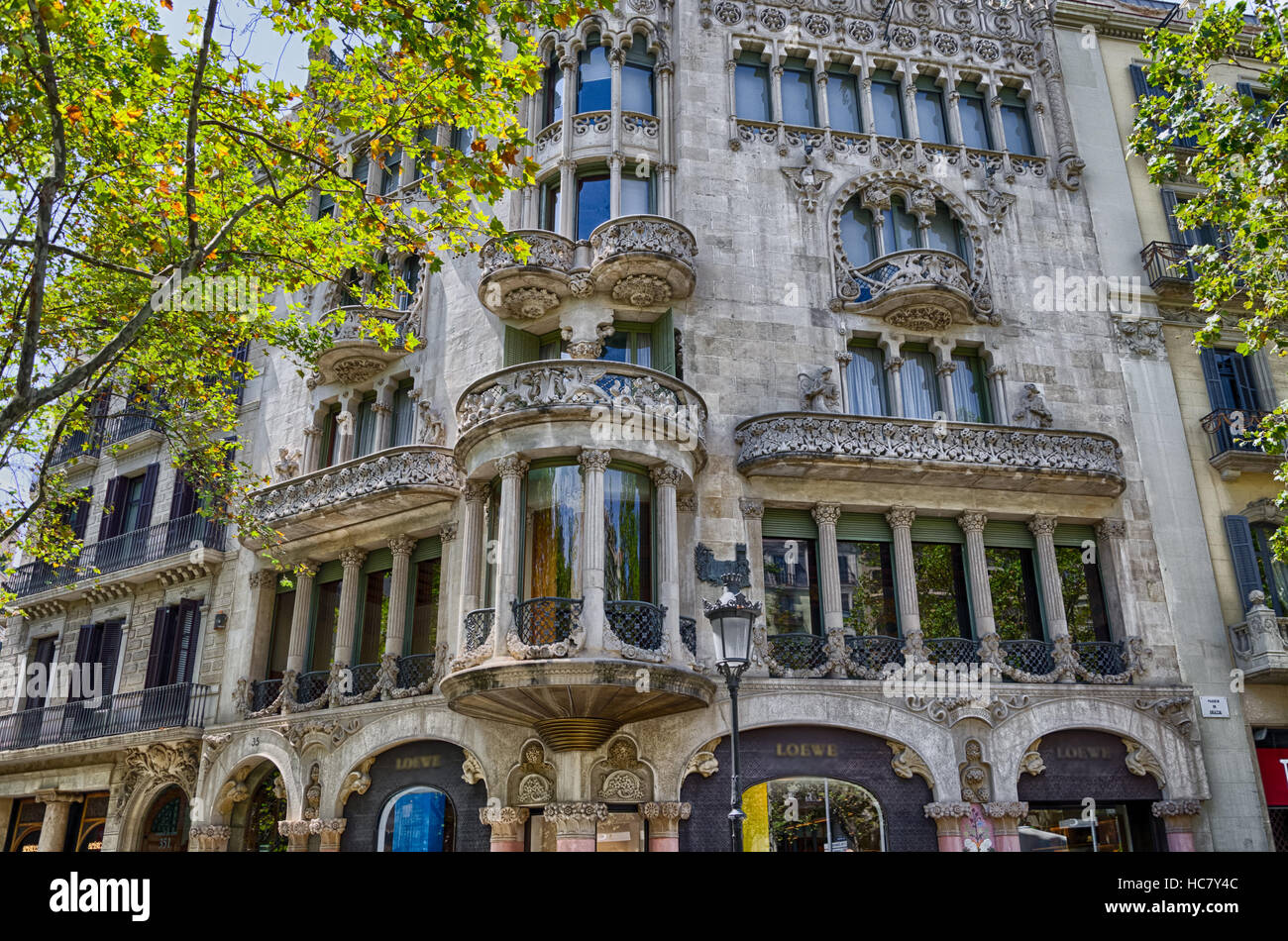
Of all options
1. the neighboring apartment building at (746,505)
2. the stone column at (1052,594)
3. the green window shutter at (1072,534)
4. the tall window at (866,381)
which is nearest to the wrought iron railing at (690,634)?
the neighboring apartment building at (746,505)

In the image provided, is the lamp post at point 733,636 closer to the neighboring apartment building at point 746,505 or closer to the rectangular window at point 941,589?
the neighboring apartment building at point 746,505

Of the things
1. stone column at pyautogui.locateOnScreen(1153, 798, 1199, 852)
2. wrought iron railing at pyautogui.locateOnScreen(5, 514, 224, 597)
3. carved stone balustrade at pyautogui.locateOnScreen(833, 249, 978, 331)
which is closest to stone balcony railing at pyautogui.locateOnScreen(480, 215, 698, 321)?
carved stone balustrade at pyautogui.locateOnScreen(833, 249, 978, 331)

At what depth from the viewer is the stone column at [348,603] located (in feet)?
65.3

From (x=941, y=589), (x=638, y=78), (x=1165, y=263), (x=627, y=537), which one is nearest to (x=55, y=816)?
(x=627, y=537)

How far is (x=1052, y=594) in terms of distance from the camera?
19.2 metres

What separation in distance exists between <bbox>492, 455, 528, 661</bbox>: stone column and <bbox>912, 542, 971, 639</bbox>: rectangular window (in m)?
8.12

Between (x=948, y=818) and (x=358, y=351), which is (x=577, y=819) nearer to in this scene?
(x=948, y=818)

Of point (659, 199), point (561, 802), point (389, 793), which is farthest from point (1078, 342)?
point (389, 793)

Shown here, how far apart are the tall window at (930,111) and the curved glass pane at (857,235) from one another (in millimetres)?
3114

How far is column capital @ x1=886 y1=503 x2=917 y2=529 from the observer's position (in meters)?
19.1

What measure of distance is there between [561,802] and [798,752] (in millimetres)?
4397

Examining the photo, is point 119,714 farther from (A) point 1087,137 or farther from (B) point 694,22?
(A) point 1087,137

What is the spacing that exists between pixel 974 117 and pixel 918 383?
8.15m
